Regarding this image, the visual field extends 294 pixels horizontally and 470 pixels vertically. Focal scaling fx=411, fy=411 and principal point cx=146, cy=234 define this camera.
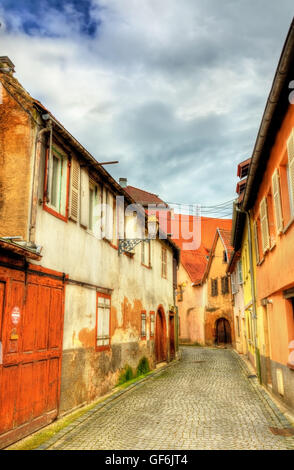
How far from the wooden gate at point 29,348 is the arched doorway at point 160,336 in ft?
34.1

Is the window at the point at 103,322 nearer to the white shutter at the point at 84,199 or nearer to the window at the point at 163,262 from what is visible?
the white shutter at the point at 84,199

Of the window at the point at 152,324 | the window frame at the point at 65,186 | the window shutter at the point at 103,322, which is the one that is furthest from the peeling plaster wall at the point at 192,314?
the window frame at the point at 65,186

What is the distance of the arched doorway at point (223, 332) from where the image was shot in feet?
105

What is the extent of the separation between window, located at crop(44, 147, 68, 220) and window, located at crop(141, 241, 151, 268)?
7542mm

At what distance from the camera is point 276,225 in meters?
8.86

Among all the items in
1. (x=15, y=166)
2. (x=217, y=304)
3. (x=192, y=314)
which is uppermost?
(x=15, y=166)

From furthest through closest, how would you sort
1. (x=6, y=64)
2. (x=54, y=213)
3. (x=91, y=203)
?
1. (x=91, y=203)
2. (x=54, y=213)
3. (x=6, y=64)

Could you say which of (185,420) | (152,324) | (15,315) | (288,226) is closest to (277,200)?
(288,226)

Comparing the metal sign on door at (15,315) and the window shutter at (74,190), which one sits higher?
the window shutter at (74,190)

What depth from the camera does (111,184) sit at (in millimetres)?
12133

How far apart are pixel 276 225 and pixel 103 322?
17.9ft

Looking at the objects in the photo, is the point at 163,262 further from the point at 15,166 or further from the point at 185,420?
the point at 15,166

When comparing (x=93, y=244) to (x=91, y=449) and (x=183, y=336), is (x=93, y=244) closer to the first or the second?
(x=91, y=449)
